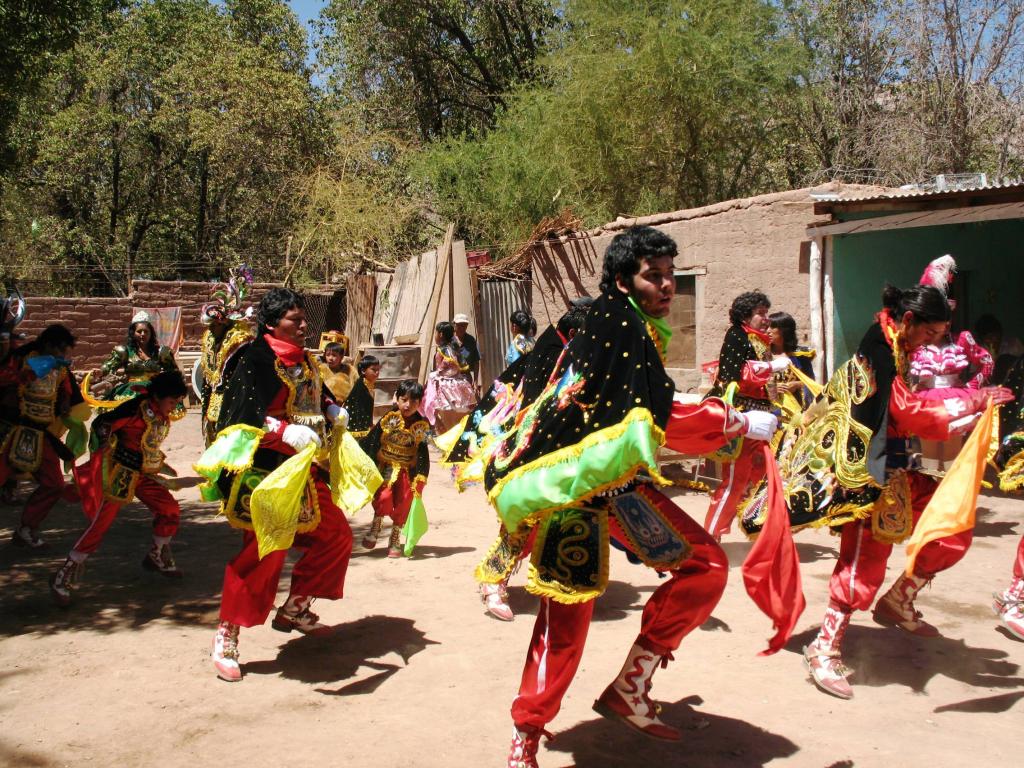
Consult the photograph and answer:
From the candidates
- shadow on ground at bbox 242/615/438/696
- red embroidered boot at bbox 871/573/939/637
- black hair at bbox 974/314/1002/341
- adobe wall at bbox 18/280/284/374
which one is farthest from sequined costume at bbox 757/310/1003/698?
adobe wall at bbox 18/280/284/374

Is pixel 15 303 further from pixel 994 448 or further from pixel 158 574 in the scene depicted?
pixel 994 448

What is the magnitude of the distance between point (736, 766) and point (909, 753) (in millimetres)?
716

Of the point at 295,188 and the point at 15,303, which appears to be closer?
the point at 15,303

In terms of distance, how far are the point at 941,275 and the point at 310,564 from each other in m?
3.58

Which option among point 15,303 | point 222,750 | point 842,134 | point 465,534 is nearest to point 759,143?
point 842,134

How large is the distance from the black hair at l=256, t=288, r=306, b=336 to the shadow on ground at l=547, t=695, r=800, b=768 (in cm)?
254

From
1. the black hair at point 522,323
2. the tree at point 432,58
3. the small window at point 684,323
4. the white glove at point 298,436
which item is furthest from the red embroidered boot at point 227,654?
the tree at point 432,58

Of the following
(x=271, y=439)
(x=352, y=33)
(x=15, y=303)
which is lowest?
(x=271, y=439)

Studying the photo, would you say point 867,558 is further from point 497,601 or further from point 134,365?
point 134,365

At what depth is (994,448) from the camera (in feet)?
15.7

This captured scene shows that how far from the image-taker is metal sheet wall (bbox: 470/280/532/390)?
48.7 feet

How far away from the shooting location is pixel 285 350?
502cm

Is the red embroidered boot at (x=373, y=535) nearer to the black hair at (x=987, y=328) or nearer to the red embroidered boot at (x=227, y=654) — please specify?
the red embroidered boot at (x=227, y=654)

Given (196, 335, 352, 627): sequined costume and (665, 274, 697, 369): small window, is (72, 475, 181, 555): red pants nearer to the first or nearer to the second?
(196, 335, 352, 627): sequined costume
